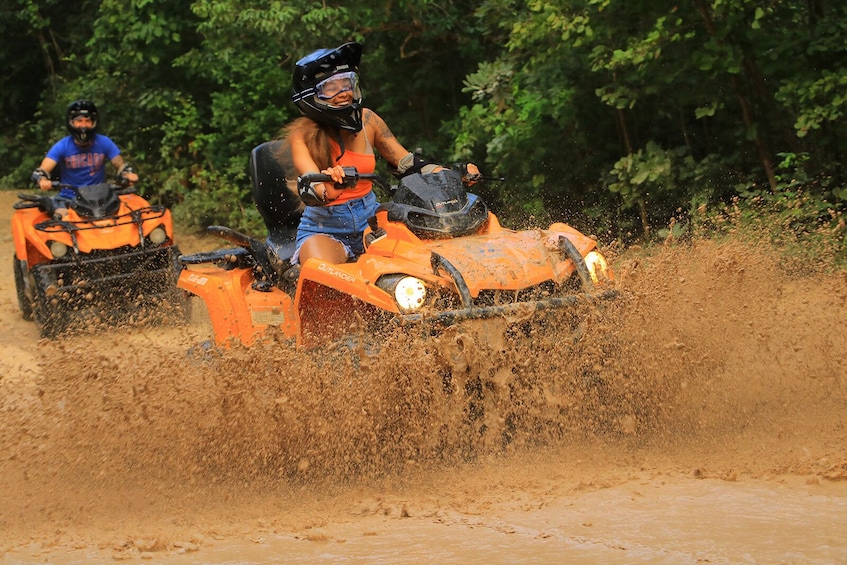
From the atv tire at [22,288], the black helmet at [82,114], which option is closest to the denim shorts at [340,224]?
the atv tire at [22,288]

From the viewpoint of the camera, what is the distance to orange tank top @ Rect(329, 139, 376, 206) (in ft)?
20.4

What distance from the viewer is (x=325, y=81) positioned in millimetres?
5984

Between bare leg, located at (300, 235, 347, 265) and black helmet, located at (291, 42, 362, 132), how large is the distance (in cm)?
66

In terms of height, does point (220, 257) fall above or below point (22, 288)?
below

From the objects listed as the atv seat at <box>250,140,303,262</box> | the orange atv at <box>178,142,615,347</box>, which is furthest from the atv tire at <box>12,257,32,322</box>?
the orange atv at <box>178,142,615,347</box>

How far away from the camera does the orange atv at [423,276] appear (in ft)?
17.3

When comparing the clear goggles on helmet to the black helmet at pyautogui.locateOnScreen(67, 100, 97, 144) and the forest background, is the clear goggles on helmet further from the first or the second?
the black helmet at pyautogui.locateOnScreen(67, 100, 97, 144)

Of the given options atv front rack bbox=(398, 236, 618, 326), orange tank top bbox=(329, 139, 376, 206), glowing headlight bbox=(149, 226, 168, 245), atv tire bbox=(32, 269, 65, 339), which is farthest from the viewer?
glowing headlight bbox=(149, 226, 168, 245)

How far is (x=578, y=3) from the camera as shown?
9922mm

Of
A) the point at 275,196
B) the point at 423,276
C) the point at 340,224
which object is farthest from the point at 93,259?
the point at 423,276

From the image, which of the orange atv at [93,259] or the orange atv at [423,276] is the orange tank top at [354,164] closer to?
the orange atv at [423,276]

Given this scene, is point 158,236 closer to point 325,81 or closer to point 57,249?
point 57,249

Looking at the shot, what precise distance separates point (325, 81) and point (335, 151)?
0.43 meters

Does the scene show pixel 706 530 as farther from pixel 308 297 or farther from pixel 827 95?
pixel 827 95
